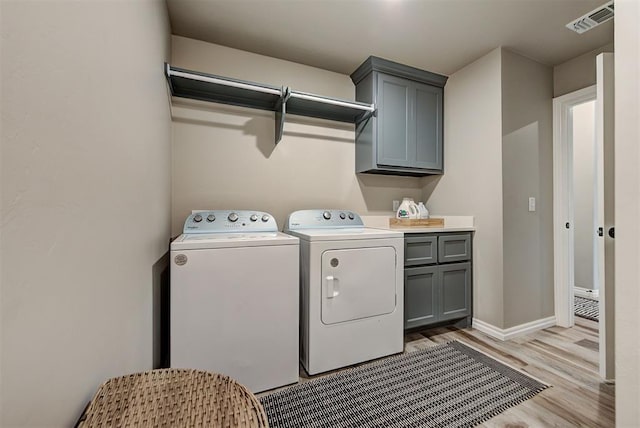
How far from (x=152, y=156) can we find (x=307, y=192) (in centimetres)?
136

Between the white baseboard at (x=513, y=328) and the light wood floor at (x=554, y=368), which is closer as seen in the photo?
the light wood floor at (x=554, y=368)

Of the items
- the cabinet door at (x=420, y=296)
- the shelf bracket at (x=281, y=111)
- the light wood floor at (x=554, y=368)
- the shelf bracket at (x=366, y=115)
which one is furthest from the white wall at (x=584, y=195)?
the shelf bracket at (x=281, y=111)

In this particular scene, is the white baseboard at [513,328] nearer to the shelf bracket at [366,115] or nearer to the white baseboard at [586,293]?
the white baseboard at [586,293]

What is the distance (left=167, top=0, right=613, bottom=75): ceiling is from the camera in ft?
5.91

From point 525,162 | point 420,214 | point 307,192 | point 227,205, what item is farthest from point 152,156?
point 525,162

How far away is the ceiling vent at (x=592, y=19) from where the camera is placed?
5.80 feet

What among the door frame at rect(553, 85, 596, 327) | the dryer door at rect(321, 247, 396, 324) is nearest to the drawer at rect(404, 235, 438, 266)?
the dryer door at rect(321, 247, 396, 324)

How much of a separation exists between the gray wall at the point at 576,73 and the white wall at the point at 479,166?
2.57 ft

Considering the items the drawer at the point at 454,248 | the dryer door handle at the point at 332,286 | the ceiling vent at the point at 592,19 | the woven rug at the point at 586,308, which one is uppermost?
the ceiling vent at the point at 592,19

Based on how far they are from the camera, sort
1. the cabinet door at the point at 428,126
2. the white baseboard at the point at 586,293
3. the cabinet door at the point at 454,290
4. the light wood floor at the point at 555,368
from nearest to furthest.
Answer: the light wood floor at the point at 555,368
the cabinet door at the point at 454,290
the cabinet door at the point at 428,126
the white baseboard at the point at 586,293

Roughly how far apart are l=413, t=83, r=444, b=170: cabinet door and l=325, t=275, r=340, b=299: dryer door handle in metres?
1.50

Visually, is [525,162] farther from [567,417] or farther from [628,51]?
[567,417]

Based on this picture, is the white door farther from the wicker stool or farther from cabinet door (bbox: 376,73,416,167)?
the wicker stool

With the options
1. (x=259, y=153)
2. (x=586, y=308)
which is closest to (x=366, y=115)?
(x=259, y=153)
